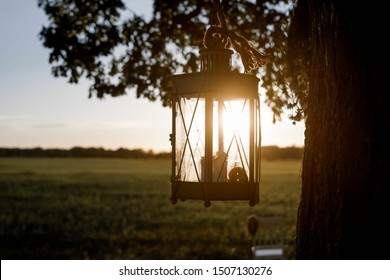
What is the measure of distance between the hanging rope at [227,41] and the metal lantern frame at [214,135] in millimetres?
88

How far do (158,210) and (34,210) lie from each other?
4.73 m

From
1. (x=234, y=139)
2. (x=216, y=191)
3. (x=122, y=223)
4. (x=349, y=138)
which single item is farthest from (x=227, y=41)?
(x=122, y=223)

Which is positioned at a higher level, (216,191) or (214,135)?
(214,135)

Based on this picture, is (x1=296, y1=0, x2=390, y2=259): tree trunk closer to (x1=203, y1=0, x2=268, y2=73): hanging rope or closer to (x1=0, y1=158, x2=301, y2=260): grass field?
(x1=203, y1=0, x2=268, y2=73): hanging rope

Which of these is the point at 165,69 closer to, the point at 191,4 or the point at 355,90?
the point at 191,4

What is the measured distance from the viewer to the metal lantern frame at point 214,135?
297 cm

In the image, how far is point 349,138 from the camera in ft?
8.36

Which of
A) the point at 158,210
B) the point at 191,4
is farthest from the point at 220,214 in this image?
the point at 191,4

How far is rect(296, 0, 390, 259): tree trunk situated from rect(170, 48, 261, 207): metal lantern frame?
0.38 meters

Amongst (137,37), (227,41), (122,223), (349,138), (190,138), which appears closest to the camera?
(349,138)

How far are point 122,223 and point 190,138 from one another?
18921mm

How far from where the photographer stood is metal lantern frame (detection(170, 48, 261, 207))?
9.75ft

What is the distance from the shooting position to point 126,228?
67.2 ft

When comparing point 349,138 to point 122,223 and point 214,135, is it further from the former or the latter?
point 122,223
